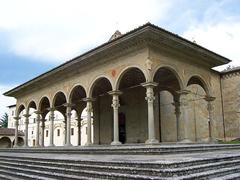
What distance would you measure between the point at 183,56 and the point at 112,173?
28.4 ft

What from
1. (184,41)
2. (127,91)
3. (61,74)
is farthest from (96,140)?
(184,41)

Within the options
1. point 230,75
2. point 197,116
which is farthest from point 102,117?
point 230,75

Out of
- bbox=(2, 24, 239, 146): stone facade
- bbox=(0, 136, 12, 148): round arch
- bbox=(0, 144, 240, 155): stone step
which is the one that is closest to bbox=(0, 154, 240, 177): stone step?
bbox=(0, 144, 240, 155): stone step

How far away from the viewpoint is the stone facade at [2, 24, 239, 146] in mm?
11883

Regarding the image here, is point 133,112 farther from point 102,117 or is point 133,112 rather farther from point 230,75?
point 230,75

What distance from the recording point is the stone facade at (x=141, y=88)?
11883 millimetres

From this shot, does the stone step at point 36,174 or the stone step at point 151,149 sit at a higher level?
the stone step at point 151,149

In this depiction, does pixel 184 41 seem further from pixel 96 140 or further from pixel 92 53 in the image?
pixel 96 140

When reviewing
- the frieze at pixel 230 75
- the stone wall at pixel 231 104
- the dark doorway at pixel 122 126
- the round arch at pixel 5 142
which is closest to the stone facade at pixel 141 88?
the dark doorway at pixel 122 126

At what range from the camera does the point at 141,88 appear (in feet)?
58.1

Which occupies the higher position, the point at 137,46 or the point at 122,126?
the point at 137,46

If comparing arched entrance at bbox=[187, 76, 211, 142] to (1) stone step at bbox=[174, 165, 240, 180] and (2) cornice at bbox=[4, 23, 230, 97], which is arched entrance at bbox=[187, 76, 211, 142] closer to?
(2) cornice at bbox=[4, 23, 230, 97]

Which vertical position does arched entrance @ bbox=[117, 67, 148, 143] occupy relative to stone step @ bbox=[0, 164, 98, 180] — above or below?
above

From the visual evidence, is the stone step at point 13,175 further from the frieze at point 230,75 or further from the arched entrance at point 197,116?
the frieze at point 230,75
